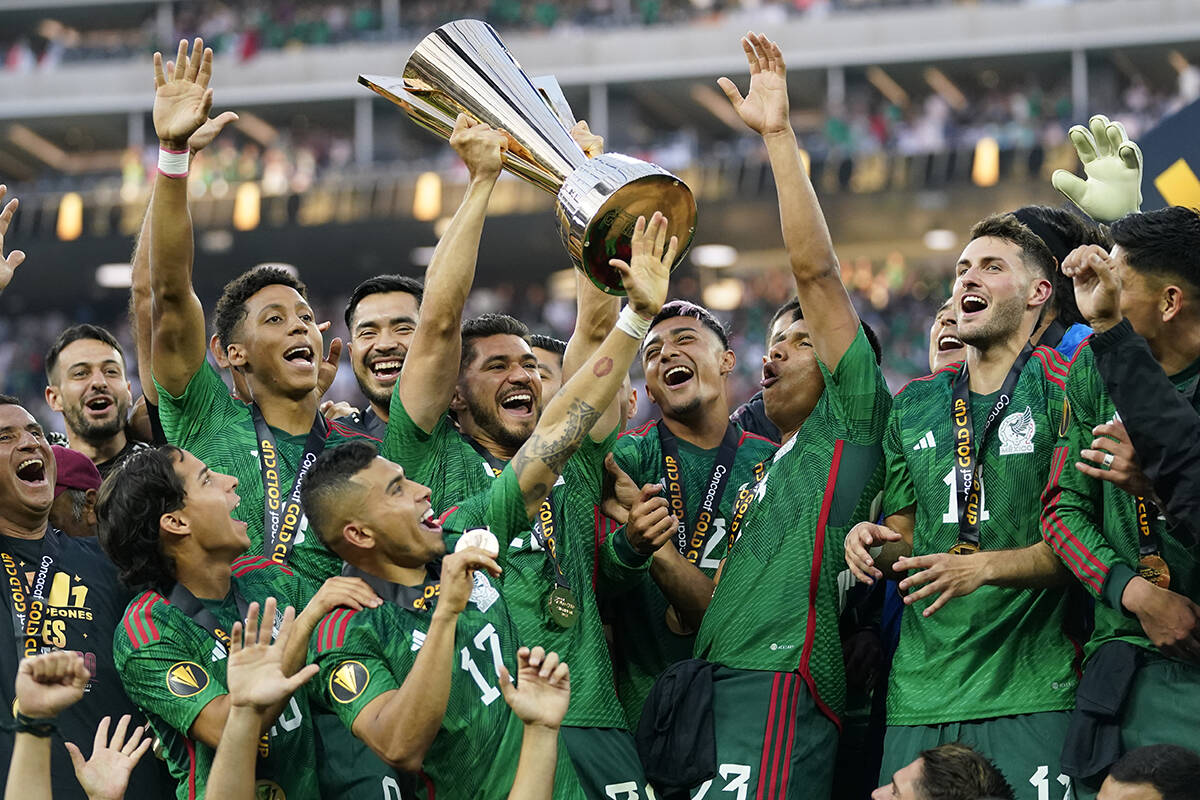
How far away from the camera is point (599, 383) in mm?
4383

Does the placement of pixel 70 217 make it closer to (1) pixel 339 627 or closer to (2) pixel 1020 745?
(1) pixel 339 627

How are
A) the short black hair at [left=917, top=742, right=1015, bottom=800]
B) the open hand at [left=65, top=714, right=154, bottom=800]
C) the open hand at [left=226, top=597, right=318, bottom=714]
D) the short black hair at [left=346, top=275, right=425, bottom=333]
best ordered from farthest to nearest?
the short black hair at [left=346, top=275, right=425, bottom=333] < the open hand at [left=65, top=714, right=154, bottom=800] < the short black hair at [left=917, top=742, right=1015, bottom=800] < the open hand at [left=226, top=597, right=318, bottom=714]

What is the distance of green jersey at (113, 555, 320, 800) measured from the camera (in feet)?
14.0

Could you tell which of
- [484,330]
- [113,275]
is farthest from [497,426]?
[113,275]

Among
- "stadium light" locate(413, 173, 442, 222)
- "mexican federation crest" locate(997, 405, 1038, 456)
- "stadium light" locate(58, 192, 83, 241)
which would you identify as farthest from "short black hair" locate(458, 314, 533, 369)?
"stadium light" locate(58, 192, 83, 241)

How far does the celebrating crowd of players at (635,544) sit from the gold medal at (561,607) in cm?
1

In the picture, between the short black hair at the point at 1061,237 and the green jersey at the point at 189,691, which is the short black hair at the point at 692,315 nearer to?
the short black hair at the point at 1061,237

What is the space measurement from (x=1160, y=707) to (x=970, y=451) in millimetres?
883

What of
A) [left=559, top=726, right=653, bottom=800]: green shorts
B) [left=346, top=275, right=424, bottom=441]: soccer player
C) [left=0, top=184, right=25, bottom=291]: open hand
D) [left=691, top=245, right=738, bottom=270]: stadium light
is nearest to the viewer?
[left=559, top=726, right=653, bottom=800]: green shorts

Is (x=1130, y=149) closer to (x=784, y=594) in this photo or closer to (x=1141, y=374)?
(x=1141, y=374)

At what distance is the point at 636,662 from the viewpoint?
5.45 m

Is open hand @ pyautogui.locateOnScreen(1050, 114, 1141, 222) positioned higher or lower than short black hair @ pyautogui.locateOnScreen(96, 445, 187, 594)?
higher

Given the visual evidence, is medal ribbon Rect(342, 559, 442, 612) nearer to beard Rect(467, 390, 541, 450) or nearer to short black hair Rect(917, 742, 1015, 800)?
beard Rect(467, 390, 541, 450)

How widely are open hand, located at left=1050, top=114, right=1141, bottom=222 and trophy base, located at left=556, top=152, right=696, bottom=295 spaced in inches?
49.4
